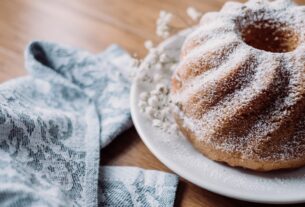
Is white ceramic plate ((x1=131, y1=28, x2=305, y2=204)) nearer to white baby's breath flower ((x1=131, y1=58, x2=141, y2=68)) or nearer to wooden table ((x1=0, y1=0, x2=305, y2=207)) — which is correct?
white baby's breath flower ((x1=131, y1=58, x2=141, y2=68))

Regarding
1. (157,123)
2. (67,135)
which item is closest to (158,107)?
(157,123)

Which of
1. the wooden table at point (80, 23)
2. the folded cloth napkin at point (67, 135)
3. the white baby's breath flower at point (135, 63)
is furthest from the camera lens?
the wooden table at point (80, 23)

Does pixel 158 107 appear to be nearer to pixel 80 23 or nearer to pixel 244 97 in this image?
pixel 244 97

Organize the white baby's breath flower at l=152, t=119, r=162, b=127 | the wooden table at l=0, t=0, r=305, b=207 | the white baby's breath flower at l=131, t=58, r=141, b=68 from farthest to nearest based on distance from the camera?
the wooden table at l=0, t=0, r=305, b=207
the white baby's breath flower at l=131, t=58, r=141, b=68
the white baby's breath flower at l=152, t=119, r=162, b=127

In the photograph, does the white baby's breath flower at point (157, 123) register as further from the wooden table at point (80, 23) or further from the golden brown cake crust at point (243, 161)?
the wooden table at point (80, 23)

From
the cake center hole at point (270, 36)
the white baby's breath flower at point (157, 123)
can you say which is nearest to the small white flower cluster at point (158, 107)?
the white baby's breath flower at point (157, 123)

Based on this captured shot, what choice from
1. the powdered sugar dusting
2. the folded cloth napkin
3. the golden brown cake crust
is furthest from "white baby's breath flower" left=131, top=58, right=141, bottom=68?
the golden brown cake crust

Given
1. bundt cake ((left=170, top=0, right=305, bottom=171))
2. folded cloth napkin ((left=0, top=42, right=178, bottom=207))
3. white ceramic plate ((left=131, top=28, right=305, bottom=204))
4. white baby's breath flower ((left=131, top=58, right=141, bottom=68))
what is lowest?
folded cloth napkin ((left=0, top=42, right=178, bottom=207))
